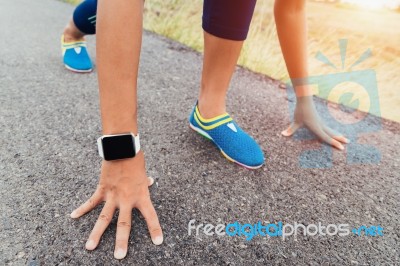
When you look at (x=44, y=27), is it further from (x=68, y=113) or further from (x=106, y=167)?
(x=106, y=167)

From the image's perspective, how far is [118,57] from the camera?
89 centimetres

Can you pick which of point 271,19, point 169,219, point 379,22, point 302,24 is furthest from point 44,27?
point 379,22

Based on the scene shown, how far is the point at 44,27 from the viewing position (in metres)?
3.05

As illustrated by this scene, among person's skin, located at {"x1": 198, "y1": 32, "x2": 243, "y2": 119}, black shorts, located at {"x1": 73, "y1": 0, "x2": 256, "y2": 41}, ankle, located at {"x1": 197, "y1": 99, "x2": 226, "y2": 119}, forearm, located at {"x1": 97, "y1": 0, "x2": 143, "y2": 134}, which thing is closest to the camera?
forearm, located at {"x1": 97, "y1": 0, "x2": 143, "y2": 134}

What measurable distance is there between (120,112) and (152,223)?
36 cm

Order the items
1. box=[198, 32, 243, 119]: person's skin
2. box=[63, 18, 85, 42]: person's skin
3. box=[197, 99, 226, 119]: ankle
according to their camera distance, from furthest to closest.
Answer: box=[63, 18, 85, 42]: person's skin
box=[197, 99, 226, 119]: ankle
box=[198, 32, 243, 119]: person's skin

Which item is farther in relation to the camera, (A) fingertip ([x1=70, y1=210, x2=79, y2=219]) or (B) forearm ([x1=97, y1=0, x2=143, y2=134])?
(A) fingertip ([x1=70, y1=210, x2=79, y2=219])

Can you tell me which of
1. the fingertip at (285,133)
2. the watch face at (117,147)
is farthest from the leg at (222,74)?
the watch face at (117,147)

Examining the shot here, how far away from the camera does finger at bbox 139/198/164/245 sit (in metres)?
0.96

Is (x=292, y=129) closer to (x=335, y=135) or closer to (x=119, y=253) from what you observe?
(x=335, y=135)

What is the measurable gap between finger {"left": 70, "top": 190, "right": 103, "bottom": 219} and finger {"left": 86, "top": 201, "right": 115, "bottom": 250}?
6 cm

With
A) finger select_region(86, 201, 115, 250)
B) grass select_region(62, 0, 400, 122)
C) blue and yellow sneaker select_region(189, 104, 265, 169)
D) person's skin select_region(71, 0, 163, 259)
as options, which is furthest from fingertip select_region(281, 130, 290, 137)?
finger select_region(86, 201, 115, 250)

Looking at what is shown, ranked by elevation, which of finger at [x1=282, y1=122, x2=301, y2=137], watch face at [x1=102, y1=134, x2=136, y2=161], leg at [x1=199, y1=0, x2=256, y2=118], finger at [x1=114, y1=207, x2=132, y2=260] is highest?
leg at [x1=199, y1=0, x2=256, y2=118]

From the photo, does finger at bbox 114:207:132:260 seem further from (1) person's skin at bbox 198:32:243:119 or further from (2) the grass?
(2) the grass
